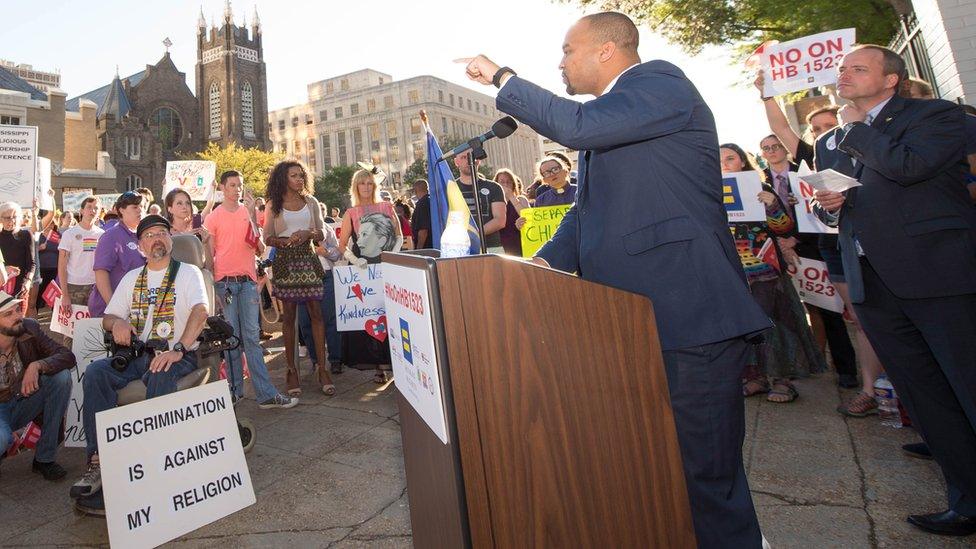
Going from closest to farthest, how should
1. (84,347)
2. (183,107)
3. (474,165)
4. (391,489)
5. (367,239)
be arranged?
(474,165)
(391,489)
(84,347)
(367,239)
(183,107)

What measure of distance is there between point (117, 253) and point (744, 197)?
5.16 m

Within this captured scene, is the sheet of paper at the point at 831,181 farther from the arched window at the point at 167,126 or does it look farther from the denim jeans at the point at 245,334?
the arched window at the point at 167,126

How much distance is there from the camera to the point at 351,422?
4473 millimetres

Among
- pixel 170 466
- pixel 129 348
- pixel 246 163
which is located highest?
pixel 246 163

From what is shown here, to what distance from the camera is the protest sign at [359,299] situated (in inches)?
225

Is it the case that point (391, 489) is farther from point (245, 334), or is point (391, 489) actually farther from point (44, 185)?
point (44, 185)

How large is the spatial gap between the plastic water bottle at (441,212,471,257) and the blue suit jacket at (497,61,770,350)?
47 centimetres

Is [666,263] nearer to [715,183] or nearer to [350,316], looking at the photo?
[715,183]

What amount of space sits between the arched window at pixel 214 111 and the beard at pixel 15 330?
210 feet

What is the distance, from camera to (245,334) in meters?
4.99

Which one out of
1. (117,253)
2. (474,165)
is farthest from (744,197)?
(117,253)

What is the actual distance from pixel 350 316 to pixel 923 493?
4715mm

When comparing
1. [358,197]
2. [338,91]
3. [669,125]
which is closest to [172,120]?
[338,91]

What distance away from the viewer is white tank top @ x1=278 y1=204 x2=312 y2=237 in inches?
210
